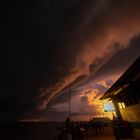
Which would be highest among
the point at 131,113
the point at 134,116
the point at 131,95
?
the point at 131,95

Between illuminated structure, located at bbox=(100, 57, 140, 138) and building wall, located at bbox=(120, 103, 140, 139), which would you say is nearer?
illuminated structure, located at bbox=(100, 57, 140, 138)

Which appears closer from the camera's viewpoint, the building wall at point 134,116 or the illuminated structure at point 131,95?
the illuminated structure at point 131,95

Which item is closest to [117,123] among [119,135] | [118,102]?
[119,135]

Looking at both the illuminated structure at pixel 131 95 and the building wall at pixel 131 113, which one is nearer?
the illuminated structure at pixel 131 95

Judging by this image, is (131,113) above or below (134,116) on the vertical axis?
above

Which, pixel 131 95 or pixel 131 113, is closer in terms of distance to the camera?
pixel 131 95

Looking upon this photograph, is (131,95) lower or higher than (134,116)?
higher

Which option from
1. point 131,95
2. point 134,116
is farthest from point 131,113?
point 131,95

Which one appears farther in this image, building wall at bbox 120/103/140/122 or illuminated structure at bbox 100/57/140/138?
building wall at bbox 120/103/140/122

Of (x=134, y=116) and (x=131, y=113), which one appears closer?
(x=134, y=116)

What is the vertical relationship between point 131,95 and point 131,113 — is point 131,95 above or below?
above

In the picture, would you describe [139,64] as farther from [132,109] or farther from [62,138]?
[62,138]

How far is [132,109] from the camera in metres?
11.0

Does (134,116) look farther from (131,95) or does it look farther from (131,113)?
(131,95)
